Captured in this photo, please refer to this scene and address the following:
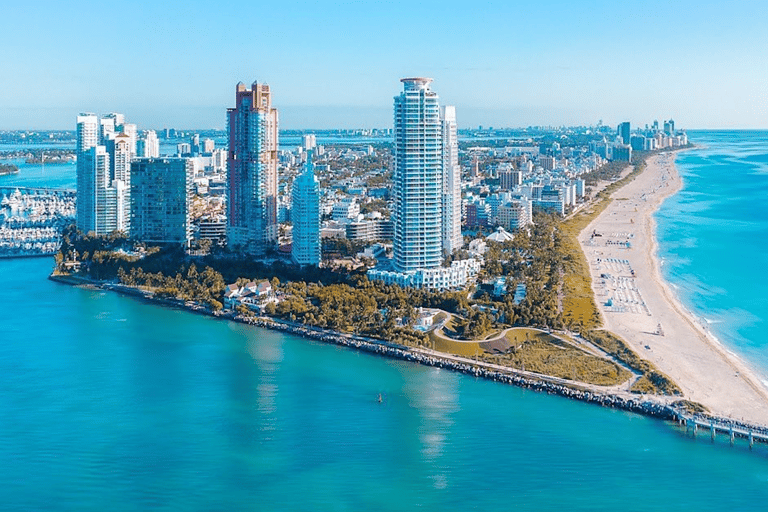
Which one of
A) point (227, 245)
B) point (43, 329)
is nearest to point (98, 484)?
point (43, 329)

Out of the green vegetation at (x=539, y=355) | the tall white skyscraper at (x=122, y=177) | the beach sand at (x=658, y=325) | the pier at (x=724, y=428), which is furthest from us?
the tall white skyscraper at (x=122, y=177)

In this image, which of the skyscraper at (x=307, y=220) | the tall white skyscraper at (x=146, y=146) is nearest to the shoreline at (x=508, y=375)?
the skyscraper at (x=307, y=220)

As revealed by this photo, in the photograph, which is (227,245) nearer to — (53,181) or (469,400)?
(469,400)

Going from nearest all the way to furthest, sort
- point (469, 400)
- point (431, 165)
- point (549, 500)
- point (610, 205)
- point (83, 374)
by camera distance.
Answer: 1. point (549, 500)
2. point (469, 400)
3. point (83, 374)
4. point (431, 165)
5. point (610, 205)

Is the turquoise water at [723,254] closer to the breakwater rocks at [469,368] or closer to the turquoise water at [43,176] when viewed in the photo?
the breakwater rocks at [469,368]

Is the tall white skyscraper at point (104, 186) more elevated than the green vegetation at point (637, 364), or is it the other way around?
the tall white skyscraper at point (104, 186)

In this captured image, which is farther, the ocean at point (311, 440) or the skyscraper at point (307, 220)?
the skyscraper at point (307, 220)

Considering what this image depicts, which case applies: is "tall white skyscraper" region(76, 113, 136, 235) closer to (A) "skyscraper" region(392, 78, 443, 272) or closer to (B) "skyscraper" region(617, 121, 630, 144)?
(A) "skyscraper" region(392, 78, 443, 272)
